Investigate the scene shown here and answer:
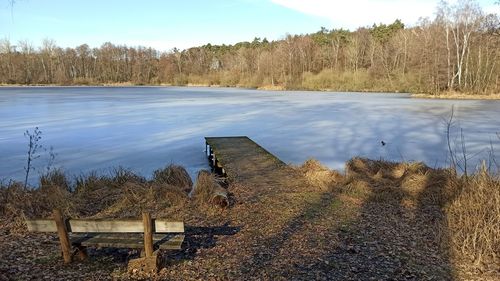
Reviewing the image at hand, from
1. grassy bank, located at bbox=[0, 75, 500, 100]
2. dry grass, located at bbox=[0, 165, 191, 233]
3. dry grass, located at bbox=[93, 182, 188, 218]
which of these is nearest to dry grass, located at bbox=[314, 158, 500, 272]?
dry grass, located at bbox=[93, 182, 188, 218]

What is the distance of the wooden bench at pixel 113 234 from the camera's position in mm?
4199

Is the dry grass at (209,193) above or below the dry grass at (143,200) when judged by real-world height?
above

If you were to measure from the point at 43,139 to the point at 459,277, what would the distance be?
13558 mm

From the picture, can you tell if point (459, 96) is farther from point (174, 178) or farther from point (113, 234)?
point (113, 234)

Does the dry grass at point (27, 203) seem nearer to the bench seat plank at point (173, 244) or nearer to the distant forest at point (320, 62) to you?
the bench seat plank at point (173, 244)

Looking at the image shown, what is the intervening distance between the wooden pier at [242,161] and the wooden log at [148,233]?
4.21 metres

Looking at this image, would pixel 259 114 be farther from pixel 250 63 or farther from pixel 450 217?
pixel 250 63

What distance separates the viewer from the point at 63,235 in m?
4.27

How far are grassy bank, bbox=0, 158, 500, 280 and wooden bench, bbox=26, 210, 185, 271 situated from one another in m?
0.22

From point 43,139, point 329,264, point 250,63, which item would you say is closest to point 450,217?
point 329,264

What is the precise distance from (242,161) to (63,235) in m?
6.22

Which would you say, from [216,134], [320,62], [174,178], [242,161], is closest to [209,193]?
[174,178]

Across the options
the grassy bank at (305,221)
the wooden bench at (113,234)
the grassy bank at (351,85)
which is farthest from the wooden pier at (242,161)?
the grassy bank at (351,85)

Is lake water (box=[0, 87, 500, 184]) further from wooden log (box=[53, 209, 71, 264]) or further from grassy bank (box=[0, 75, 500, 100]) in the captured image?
grassy bank (box=[0, 75, 500, 100])
